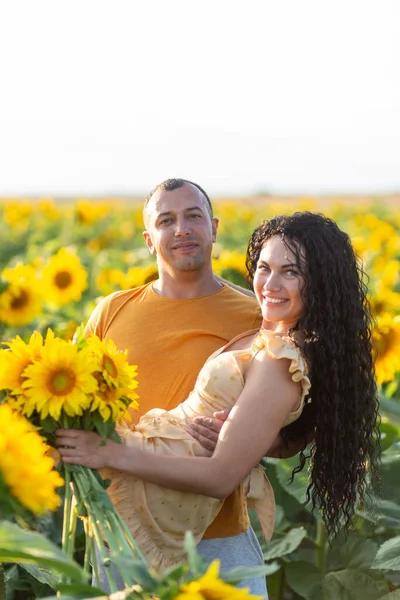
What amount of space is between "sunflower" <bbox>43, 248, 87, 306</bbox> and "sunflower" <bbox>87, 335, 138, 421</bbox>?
3.82 m

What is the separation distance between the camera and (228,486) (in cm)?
228

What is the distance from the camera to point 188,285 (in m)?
2.96

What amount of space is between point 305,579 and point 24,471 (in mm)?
2210

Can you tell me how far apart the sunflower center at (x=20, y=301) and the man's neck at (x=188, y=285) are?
7.55 ft

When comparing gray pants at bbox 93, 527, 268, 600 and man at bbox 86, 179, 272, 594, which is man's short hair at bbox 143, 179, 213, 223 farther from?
gray pants at bbox 93, 527, 268, 600

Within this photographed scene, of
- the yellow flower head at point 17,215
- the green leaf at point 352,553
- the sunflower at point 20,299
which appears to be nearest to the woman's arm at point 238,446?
the green leaf at point 352,553

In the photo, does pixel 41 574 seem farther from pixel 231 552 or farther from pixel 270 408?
pixel 270 408

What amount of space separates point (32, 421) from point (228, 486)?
51 centimetres

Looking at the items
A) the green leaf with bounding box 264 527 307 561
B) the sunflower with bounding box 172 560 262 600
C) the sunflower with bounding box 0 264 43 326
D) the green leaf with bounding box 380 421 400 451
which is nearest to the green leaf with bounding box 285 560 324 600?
the green leaf with bounding box 264 527 307 561

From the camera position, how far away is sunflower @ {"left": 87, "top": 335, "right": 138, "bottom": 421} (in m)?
2.03

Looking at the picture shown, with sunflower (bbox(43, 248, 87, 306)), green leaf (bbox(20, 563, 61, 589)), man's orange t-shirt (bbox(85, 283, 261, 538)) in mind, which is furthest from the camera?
sunflower (bbox(43, 248, 87, 306))

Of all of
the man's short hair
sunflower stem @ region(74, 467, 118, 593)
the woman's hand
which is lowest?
sunflower stem @ region(74, 467, 118, 593)

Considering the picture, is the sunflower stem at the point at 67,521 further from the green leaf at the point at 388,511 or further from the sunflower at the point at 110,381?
the green leaf at the point at 388,511

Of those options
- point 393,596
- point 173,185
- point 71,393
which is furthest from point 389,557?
point 71,393
